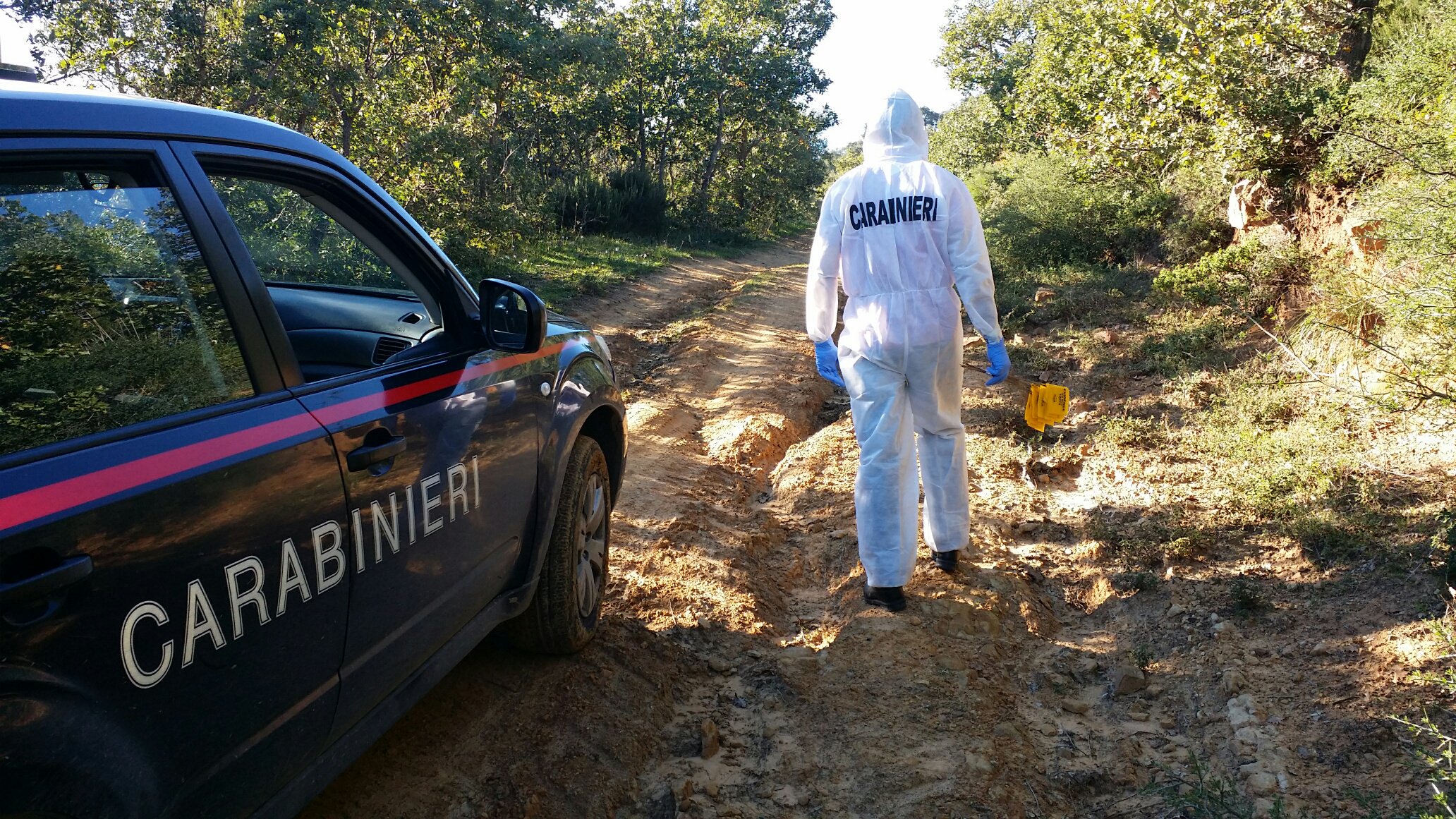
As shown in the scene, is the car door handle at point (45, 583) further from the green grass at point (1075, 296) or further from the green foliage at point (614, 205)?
the green foliage at point (614, 205)

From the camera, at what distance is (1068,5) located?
11.8 meters

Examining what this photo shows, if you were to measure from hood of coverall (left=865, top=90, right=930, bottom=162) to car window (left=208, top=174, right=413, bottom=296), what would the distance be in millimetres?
2225

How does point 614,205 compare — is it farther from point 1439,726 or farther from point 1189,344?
point 1439,726

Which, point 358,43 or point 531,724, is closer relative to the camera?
point 531,724

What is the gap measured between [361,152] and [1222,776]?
34.0 ft

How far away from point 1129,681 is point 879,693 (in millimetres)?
953

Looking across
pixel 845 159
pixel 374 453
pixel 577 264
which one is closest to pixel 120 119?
pixel 374 453

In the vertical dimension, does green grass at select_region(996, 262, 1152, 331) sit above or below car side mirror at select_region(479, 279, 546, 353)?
below

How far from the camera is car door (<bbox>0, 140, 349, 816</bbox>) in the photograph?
146 cm

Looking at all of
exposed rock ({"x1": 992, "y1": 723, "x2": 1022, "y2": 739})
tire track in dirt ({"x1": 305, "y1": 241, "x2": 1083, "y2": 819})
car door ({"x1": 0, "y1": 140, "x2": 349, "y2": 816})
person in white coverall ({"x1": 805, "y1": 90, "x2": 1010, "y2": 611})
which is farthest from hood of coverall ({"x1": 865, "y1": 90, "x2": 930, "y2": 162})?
car door ({"x1": 0, "y1": 140, "x2": 349, "y2": 816})

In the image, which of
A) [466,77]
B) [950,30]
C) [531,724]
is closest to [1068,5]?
[466,77]

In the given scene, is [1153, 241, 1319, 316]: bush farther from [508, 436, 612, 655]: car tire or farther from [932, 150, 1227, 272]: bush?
[508, 436, 612, 655]: car tire

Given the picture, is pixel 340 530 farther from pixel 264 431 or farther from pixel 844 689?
pixel 844 689

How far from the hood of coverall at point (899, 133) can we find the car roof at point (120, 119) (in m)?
2.57
